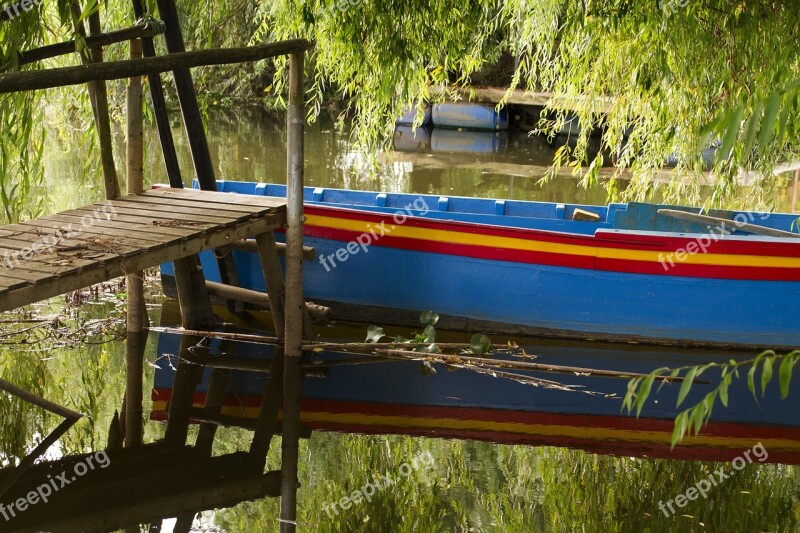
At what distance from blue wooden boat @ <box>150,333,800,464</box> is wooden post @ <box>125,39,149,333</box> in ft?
A: 1.11

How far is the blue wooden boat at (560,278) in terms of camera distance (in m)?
7.05

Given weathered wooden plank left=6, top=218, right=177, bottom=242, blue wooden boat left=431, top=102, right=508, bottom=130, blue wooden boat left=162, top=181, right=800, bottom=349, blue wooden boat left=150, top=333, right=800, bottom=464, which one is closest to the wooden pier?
weathered wooden plank left=6, top=218, right=177, bottom=242

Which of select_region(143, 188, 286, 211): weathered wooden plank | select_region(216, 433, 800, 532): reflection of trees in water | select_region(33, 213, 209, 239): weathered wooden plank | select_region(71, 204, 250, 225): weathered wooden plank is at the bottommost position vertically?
select_region(216, 433, 800, 532): reflection of trees in water

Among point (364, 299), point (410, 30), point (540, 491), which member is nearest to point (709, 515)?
point (540, 491)

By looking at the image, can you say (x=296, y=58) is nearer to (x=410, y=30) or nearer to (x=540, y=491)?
A: (x=410, y=30)

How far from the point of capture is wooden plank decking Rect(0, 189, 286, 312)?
5031mm

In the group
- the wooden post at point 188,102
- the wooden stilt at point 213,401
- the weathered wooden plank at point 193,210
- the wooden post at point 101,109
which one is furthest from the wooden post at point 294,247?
the wooden post at point 101,109

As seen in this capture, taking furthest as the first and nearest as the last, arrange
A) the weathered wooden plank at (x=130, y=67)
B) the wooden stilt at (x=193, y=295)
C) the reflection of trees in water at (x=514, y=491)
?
the wooden stilt at (x=193, y=295), the weathered wooden plank at (x=130, y=67), the reflection of trees in water at (x=514, y=491)

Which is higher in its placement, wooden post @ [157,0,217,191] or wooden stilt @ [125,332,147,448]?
wooden post @ [157,0,217,191]

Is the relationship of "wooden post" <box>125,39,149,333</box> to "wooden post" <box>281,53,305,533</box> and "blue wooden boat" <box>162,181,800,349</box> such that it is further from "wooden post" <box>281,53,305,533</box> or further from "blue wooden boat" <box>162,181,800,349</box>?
"blue wooden boat" <box>162,181,800,349</box>

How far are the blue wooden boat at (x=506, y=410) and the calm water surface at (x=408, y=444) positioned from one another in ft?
0.04

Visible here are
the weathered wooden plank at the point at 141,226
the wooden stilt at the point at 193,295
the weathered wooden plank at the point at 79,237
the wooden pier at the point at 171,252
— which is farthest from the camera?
the wooden stilt at the point at 193,295

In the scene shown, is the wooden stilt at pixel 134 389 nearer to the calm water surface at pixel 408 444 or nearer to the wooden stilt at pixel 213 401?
the calm water surface at pixel 408 444

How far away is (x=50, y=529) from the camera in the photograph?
434cm
